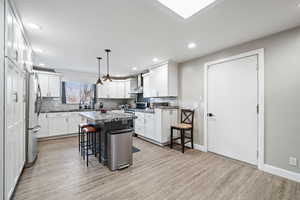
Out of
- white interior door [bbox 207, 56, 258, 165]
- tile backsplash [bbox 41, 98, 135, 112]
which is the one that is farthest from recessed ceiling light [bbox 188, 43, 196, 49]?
tile backsplash [bbox 41, 98, 135, 112]

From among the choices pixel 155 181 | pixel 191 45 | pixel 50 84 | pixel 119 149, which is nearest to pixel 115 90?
pixel 50 84

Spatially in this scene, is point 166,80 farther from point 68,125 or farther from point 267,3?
point 68,125

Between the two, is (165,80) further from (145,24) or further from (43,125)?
(43,125)

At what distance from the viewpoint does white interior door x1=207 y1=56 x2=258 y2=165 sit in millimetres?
2596

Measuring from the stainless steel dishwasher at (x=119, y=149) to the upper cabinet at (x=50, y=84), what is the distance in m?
3.55

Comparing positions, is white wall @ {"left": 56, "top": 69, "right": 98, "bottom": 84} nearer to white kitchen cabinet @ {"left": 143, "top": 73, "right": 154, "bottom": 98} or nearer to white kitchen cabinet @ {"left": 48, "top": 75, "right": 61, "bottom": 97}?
white kitchen cabinet @ {"left": 48, "top": 75, "right": 61, "bottom": 97}

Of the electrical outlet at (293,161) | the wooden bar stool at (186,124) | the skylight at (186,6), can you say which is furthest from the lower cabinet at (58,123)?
the electrical outlet at (293,161)

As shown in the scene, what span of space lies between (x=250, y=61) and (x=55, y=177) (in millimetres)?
4097

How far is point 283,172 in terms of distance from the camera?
2.21 m

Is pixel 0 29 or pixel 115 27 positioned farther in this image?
pixel 115 27

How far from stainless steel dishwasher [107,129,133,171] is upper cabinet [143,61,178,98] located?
1852 millimetres

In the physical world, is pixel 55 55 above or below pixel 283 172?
above

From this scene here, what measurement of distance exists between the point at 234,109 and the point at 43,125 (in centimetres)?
544

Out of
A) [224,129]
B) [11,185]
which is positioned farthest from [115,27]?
[224,129]
